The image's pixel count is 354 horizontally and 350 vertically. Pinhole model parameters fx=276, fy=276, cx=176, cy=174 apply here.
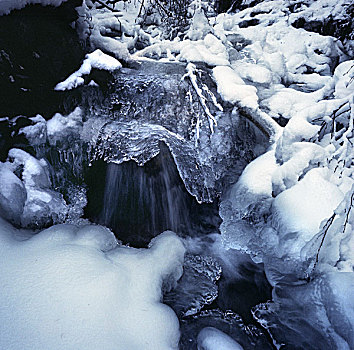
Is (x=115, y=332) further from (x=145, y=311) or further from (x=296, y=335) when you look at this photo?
(x=296, y=335)

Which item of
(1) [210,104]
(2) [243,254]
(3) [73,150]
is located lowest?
(2) [243,254]

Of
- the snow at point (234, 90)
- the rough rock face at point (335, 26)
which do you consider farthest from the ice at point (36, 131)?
the rough rock face at point (335, 26)

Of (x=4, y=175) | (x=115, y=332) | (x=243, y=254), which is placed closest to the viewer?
(x=115, y=332)

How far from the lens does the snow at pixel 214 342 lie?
71.7 inches

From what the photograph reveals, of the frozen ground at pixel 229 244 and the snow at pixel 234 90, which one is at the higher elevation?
the snow at pixel 234 90

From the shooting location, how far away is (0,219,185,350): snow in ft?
4.91

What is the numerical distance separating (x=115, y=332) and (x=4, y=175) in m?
1.67

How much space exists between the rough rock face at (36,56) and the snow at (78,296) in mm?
1374

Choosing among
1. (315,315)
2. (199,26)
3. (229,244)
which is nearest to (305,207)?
(315,315)

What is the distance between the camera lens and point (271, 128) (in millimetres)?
3348

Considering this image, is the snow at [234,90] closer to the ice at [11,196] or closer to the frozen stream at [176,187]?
the frozen stream at [176,187]

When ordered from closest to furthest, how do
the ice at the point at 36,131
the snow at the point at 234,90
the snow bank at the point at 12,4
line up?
the snow bank at the point at 12,4 → the ice at the point at 36,131 → the snow at the point at 234,90

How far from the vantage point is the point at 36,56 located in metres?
2.94

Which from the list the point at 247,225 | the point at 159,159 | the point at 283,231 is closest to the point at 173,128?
the point at 159,159
